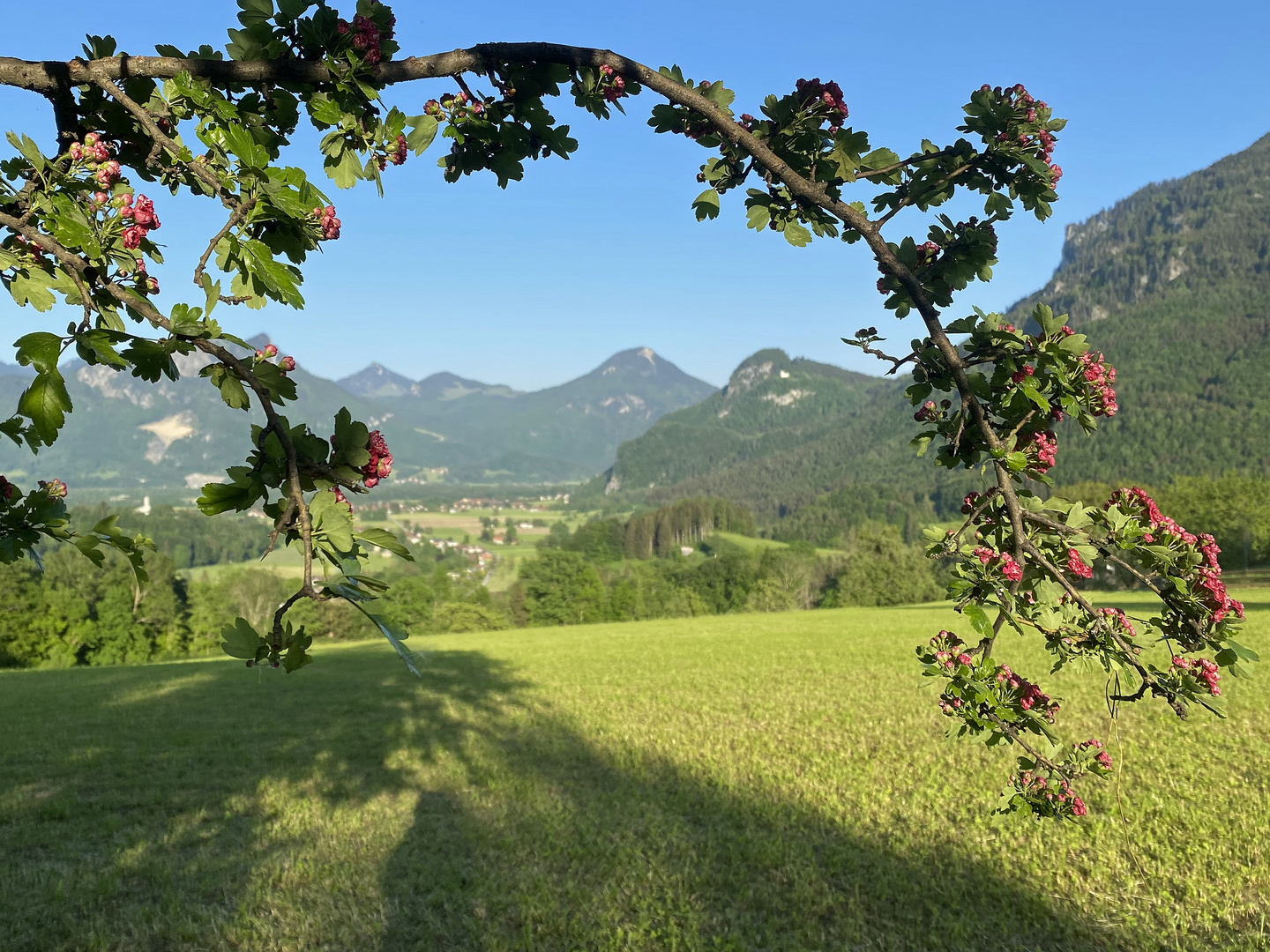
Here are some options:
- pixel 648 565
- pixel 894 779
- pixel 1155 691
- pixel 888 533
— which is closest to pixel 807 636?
pixel 894 779

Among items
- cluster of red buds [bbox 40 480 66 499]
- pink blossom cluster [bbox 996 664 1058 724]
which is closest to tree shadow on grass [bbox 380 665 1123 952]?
cluster of red buds [bbox 40 480 66 499]

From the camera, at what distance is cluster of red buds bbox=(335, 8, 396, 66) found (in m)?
1.62

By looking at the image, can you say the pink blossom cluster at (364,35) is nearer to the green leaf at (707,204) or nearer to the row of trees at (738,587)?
the green leaf at (707,204)

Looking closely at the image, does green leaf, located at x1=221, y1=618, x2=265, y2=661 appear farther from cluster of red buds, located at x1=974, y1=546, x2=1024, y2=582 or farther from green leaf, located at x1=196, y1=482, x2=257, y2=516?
cluster of red buds, located at x1=974, y1=546, x2=1024, y2=582

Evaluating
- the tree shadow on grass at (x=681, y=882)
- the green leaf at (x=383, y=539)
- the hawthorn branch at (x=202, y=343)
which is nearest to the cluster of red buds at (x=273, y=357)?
the hawthorn branch at (x=202, y=343)

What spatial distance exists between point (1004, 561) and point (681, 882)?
5.30m

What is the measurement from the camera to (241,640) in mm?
1291

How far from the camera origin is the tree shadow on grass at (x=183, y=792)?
17.6 feet

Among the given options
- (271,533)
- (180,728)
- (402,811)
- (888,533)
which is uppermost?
(271,533)

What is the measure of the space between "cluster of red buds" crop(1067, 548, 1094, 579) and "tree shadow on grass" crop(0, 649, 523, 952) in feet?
5.14

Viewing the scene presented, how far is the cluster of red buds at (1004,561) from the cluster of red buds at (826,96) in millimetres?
1250

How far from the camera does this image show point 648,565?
3841 inches

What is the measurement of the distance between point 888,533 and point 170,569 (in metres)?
64.6

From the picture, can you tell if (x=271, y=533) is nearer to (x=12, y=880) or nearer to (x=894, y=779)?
(x=12, y=880)
